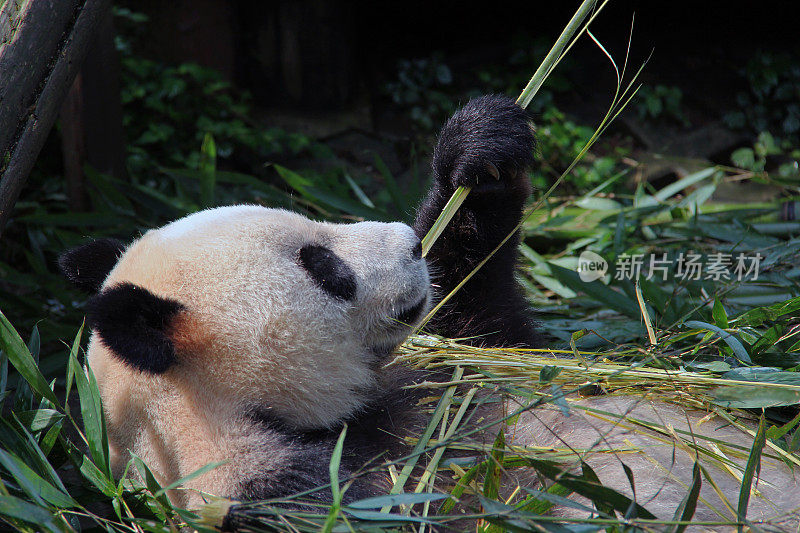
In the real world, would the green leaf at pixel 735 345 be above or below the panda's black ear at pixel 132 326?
below

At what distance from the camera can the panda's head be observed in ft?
4.30

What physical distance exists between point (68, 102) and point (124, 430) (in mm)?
2228

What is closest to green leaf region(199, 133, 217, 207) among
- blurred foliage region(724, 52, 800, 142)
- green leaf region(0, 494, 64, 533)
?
green leaf region(0, 494, 64, 533)

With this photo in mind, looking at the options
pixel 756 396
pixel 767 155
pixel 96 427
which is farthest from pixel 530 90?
pixel 767 155

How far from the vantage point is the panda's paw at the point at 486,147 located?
1864 millimetres

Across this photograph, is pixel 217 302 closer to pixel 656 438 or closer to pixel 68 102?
pixel 656 438

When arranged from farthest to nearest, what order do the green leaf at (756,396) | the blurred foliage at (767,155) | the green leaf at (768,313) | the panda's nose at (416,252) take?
the blurred foliage at (767,155)
the green leaf at (768,313)
the panda's nose at (416,252)
the green leaf at (756,396)

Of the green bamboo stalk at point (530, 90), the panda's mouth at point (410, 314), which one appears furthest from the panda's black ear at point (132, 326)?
the green bamboo stalk at point (530, 90)

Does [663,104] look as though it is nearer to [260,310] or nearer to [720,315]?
[720,315]

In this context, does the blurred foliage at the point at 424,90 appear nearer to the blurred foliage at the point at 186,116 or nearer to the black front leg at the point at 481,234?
the blurred foliage at the point at 186,116

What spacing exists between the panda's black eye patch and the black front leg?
516 mm

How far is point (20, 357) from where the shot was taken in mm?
1476

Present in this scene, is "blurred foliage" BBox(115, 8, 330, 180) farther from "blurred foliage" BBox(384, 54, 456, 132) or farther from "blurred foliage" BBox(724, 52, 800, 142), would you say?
"blurred foliage" BBox(724, 52, 800, 142)

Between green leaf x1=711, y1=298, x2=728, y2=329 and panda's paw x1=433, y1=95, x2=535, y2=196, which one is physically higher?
panda's paw x1=433, y1=95, x2=535, y2=196
